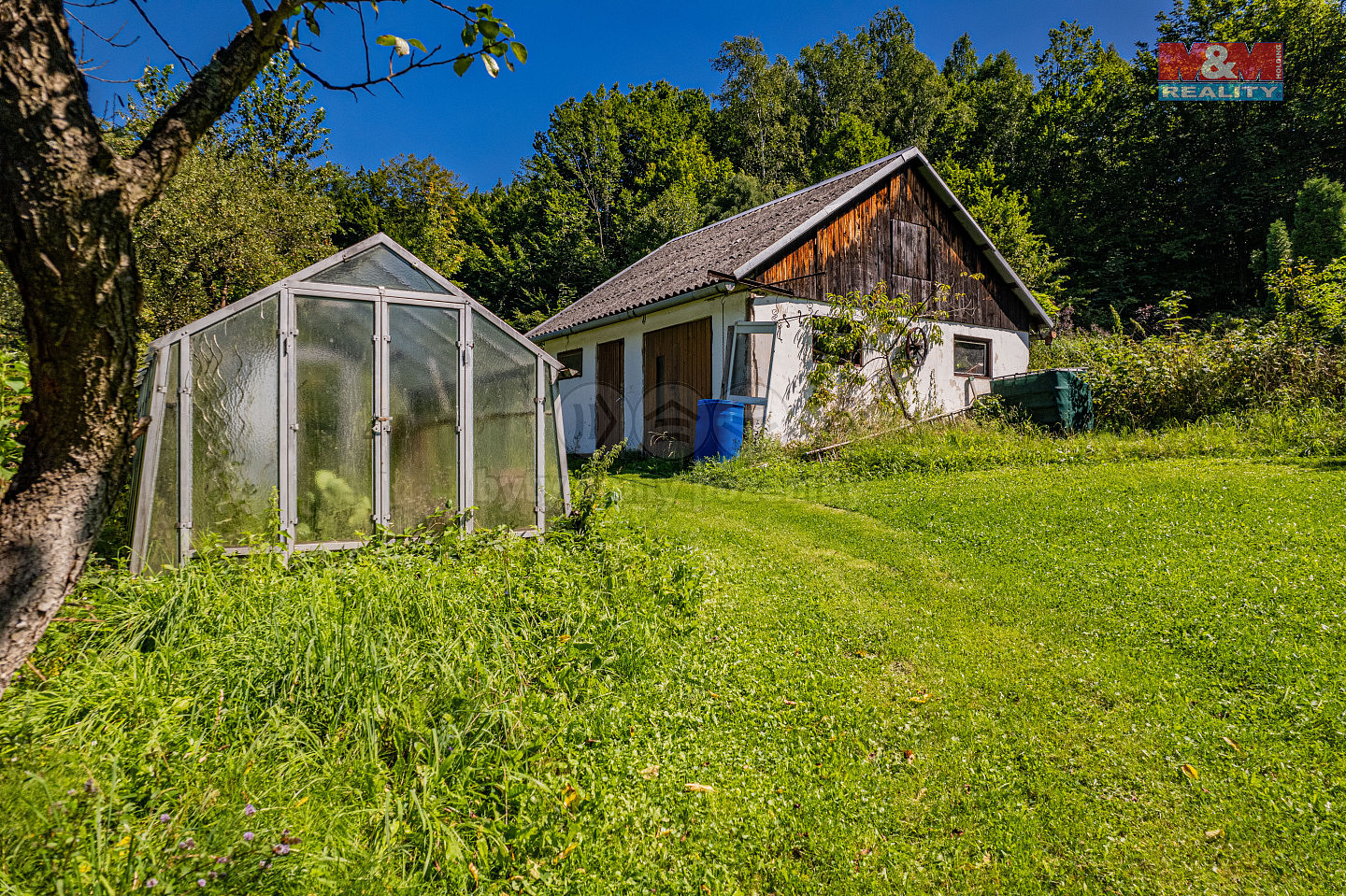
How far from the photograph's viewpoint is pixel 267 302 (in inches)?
196

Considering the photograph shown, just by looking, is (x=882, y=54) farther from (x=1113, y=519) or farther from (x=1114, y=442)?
(x=1113, y=519)

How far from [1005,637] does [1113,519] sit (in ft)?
8.85

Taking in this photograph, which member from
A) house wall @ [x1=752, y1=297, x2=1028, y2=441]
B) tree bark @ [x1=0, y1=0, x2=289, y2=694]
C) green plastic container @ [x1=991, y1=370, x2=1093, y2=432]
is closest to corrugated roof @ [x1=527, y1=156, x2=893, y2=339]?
house wall @ [x1=752, y1=297, x2=1028, y2=441]

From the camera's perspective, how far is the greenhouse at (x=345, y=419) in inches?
185

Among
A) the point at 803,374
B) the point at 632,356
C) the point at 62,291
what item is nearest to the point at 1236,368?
the point at 803,374

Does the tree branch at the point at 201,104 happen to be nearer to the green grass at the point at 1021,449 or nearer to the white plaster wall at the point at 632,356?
the green grass at the point at 1021,449

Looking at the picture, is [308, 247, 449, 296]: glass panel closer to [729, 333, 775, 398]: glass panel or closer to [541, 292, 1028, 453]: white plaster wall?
[729, 333, 775, 398]: glass panel

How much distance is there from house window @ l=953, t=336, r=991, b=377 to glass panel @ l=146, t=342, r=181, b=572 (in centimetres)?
1358

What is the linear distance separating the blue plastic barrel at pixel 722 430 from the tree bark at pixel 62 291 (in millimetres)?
8639

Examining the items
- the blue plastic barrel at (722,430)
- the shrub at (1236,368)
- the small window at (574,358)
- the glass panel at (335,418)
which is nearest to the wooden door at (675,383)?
the blue plastic barrel at (722,430)

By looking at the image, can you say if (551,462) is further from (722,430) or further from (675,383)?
(675,383)

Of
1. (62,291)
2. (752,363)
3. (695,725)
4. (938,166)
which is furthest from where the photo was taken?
(938,166)

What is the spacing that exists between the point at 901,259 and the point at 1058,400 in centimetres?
452

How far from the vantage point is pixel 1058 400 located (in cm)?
1084
